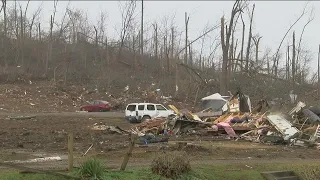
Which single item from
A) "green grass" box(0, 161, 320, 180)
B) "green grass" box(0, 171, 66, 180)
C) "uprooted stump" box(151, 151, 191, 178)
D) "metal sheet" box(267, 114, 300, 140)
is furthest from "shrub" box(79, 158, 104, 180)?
"metal sheet" box(267, 114, 300, 140)

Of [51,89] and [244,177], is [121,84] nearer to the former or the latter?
[51,89]

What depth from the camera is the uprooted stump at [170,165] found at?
11.1m

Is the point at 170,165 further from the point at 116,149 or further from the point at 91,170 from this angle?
the point at 116,149

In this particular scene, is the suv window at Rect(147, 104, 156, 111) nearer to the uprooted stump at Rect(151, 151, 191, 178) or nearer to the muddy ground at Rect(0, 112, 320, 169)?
the muddy ground at Rect(0, 112, 320, 169)

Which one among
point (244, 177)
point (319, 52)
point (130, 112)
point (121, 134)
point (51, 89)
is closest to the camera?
point (244, 177)

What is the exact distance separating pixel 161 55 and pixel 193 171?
70.8 meters

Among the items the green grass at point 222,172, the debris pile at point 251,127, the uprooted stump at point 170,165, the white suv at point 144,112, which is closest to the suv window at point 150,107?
the white suv at point 144,112

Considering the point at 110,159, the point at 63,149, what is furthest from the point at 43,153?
the point at 110,159

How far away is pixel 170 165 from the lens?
11.1 metres

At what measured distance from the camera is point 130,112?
35.7 metres

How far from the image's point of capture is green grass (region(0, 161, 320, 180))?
10.2 m

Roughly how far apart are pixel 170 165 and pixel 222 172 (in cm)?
243

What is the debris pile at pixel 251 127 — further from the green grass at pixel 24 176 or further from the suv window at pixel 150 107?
the green grass at pixel 24 176

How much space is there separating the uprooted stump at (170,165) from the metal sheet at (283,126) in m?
12.2
